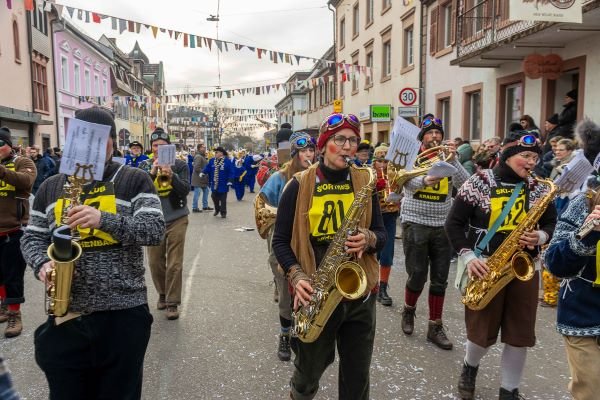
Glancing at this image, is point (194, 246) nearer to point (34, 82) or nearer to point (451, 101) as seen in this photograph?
point (451, 101)

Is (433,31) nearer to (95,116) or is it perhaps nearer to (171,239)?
(171,239)

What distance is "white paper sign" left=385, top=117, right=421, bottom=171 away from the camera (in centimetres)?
361

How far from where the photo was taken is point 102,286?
2.41 m

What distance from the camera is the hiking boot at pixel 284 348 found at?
4.25 m

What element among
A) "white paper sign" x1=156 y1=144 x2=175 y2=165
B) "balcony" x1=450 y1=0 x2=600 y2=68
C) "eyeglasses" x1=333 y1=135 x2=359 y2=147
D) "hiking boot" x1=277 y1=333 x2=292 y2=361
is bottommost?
"hiking boot" x1=277 y1=333 x2=292 y2=361

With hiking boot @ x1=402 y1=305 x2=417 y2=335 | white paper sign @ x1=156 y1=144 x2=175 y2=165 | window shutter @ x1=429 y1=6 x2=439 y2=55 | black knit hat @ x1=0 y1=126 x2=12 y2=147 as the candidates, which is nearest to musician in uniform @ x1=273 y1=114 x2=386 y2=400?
hiking boot @ x1=402 y1=305 x2=417 y2=335

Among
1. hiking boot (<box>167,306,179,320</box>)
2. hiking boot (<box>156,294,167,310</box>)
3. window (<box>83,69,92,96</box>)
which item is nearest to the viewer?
hiking boot (<box>167,306,179,320</box>)

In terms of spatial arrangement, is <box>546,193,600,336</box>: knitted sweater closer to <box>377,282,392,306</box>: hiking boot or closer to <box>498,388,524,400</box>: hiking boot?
<box>498,388,524,400</box>: hiking boot

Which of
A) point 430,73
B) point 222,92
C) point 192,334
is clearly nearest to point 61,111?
point 222,92

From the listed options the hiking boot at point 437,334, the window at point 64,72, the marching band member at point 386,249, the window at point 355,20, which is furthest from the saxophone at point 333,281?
the window at point 64,72

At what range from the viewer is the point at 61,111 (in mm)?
25266

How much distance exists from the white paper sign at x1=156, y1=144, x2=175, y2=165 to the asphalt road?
169 centimetres

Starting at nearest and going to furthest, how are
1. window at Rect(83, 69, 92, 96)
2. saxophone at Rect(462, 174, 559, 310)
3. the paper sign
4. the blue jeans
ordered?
saxophone at Rect(462, 174, 559, 310) < the paper sign < the blue jeans < window at Rect(83, 69, 92, 96)

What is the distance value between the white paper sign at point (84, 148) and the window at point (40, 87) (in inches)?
879
